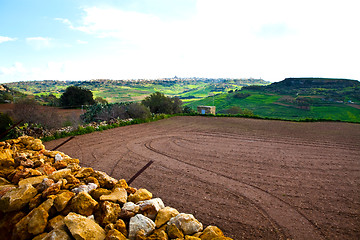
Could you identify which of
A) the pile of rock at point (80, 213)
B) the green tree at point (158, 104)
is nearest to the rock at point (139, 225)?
the pile of rock at point (80, 213)

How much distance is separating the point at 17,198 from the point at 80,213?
1.11 metres

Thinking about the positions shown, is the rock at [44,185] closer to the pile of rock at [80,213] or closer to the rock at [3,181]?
the pile of rock at [80,213]

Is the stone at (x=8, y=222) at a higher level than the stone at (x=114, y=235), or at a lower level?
lower

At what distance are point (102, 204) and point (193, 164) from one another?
14.5 feet

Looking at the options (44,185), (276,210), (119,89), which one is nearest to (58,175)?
(44,185)

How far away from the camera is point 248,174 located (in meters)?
6.59

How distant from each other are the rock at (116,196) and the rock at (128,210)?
0.70 feet

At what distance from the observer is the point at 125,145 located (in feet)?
32.2

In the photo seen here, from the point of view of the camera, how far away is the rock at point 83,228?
8.96ft

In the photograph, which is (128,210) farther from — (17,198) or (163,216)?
(17,198)

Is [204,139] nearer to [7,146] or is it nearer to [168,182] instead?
[168,182]

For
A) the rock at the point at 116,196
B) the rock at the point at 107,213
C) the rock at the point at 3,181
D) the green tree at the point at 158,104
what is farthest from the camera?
the green tree at the point at 158,104

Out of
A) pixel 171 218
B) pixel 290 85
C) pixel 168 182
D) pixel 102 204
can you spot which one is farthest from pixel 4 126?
pixel 290 85

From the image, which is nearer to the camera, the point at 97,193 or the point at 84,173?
the point at 97,193
